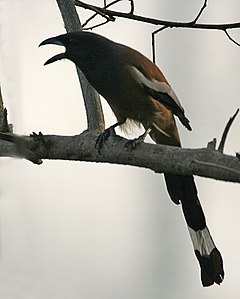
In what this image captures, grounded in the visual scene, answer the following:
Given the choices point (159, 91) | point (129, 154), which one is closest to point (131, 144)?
point (129, 154)

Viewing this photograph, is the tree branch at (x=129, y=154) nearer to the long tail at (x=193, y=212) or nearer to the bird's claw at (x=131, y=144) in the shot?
the bird's claw at (x=131, y=144)

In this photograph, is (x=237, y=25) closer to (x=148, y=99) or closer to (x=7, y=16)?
(x=148, y=99)

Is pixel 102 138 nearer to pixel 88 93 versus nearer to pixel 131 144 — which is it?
pixel 131 144

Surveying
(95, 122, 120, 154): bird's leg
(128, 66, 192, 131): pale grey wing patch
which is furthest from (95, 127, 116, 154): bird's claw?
(128, 66, 192, 131): pale grey wing patch

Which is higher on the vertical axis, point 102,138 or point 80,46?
point 80,46

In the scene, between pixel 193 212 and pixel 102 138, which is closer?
pixel 102 138

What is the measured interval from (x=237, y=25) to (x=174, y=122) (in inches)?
6.8

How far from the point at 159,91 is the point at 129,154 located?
0.84 ft

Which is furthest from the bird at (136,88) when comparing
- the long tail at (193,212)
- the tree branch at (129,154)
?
the tree branch at (129,154)

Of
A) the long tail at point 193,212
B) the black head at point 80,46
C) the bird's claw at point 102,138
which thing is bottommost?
the long tail at point 193,212

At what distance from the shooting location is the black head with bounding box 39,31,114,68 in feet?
2.91

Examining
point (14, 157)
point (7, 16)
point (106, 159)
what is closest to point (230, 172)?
point (106, 159)

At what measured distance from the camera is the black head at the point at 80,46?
0.89 m

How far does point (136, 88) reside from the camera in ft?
3.04
